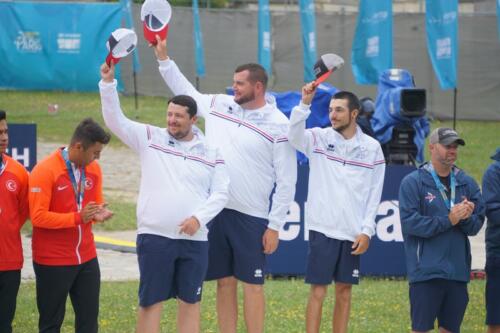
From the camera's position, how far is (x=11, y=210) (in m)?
7.96

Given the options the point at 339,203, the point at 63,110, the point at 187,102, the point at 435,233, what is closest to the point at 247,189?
the point at 339,203

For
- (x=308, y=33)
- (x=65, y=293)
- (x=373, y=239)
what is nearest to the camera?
(x=65, y=293)

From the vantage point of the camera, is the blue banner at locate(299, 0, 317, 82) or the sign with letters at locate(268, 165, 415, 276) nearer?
the sign with letters at locate(268, 165, 415, 276)

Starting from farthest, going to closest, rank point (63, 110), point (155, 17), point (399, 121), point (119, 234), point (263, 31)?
point (63, 110)
point (263, 31)
point (119, 234)
point (399, 121)
point (155, 17)

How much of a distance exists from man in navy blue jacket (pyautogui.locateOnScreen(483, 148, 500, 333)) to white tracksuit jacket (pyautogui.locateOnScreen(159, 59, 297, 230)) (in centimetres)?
158

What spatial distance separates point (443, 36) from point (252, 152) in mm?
15237

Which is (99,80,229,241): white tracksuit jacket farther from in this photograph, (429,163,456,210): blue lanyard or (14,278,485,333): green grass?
(14,278,485,333): green grass

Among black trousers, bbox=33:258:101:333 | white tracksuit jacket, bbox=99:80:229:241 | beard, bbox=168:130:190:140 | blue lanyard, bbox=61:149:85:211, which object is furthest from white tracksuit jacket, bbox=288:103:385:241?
black trousers, bbox=33:258:101:333

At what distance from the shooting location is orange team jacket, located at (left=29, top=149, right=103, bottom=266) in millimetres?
7754

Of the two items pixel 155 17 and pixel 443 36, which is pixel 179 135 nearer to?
pixel 155 17

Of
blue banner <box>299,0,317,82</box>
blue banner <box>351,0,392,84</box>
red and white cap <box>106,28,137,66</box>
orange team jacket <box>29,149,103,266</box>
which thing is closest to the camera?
red and white cap <box>106,28,137,66</box>

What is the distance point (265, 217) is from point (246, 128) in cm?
71

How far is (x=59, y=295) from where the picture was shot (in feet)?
26.2

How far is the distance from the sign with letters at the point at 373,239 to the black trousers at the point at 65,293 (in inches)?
182
